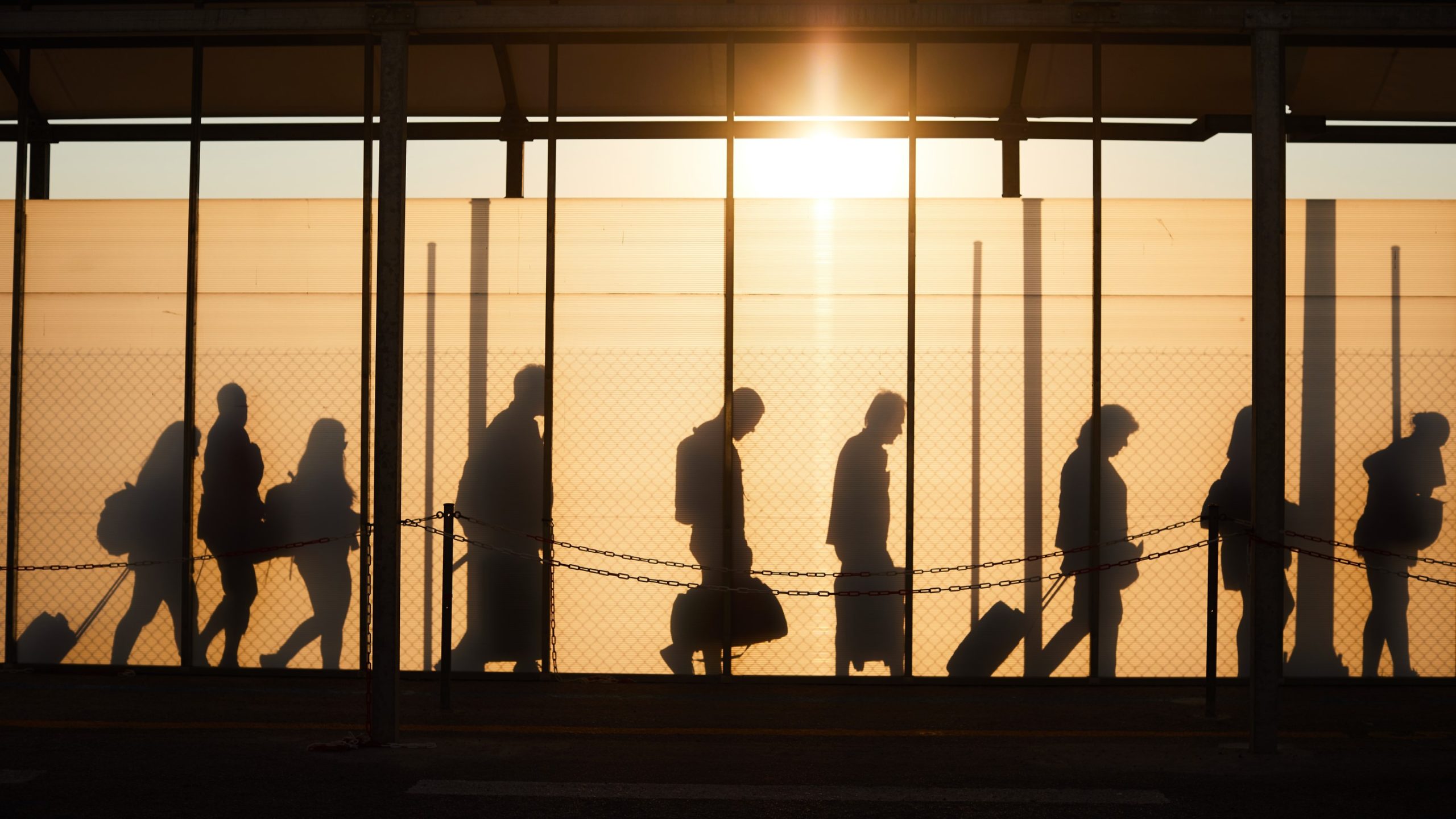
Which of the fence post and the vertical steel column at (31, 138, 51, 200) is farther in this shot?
the vertical steel column at (31, 138, 51, 200)

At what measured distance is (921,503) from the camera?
8.70 meters

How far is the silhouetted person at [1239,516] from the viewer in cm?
863

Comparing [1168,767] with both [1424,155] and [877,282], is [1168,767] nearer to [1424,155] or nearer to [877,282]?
[877,282]

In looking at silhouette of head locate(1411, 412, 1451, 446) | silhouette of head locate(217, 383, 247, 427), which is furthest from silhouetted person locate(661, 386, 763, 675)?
silhouette of head locate(1411, 412, 1451, 446)

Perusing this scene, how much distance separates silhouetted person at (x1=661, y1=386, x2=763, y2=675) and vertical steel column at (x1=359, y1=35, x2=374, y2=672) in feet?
7.28

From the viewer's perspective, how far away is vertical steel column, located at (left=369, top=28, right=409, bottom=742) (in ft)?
21.9

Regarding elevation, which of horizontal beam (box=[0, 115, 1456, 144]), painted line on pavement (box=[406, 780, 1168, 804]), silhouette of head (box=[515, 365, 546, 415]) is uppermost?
horizontal beam (box=[0, 115, 1456, 144])

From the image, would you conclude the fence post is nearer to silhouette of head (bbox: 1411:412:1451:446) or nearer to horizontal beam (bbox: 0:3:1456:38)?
horizontal beam (bbox: 0:3:1456:38)

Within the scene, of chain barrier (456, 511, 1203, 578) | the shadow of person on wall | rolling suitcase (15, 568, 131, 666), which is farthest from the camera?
rolling suitcase (15, 568, 131, 666)

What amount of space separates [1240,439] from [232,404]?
7.29 metres

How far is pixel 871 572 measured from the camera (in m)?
8.71

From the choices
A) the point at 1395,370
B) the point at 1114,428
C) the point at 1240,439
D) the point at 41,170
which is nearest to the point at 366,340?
the point at 41,170

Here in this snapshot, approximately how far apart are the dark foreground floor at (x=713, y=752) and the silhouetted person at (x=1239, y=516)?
0.51 metres

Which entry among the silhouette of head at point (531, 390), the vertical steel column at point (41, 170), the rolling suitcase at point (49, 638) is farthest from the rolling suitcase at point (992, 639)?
the vertical steel column at point (41, 170)
